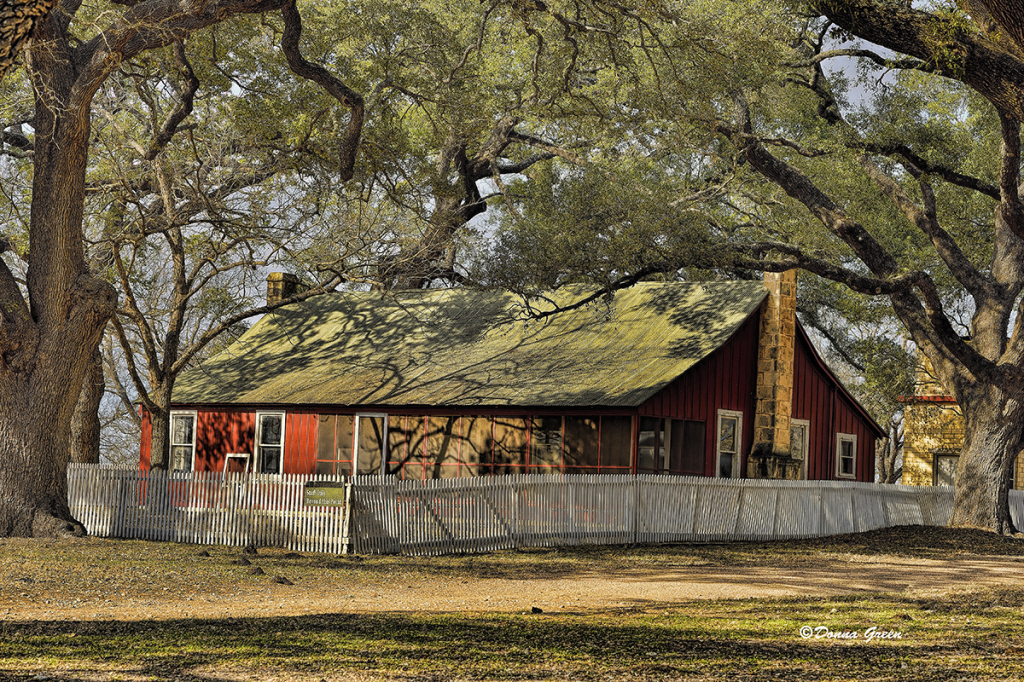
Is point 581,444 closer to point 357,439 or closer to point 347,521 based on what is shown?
point 357,439

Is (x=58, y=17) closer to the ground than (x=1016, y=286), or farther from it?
farther from it

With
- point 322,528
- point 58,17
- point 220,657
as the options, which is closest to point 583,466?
point 322,528

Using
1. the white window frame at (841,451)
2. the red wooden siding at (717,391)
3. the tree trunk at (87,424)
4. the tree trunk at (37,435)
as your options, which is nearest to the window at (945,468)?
the white window frame at (841,451)

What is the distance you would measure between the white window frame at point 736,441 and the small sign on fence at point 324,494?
1115 cm

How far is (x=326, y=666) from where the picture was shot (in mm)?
8305

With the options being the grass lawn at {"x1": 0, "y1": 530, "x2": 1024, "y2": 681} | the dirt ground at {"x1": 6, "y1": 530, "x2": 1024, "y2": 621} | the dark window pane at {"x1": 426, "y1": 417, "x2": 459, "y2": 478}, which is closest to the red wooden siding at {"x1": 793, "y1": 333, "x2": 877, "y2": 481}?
the dirt ground at {"x1": 6, "y1": 530, "x2": 1024, "y2": 621}

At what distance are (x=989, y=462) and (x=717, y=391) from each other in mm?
6585

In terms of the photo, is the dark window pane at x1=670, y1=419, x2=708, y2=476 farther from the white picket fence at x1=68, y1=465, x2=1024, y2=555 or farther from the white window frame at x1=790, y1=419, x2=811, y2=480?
the white window frame at x1=790, y1=419, x2=811, y2=480

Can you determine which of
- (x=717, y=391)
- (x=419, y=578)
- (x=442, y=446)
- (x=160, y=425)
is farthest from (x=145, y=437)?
(x=419, y=578)

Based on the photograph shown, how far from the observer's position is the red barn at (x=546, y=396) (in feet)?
81.9

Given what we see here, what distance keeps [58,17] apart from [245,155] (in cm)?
563

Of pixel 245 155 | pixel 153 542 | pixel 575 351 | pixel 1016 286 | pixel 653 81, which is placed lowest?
pixel 153 542

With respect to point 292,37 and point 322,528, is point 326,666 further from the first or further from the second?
point 292,37

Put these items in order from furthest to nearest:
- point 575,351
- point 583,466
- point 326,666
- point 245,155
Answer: point 575,351, point 583,466, point 245,155, point 326,666
